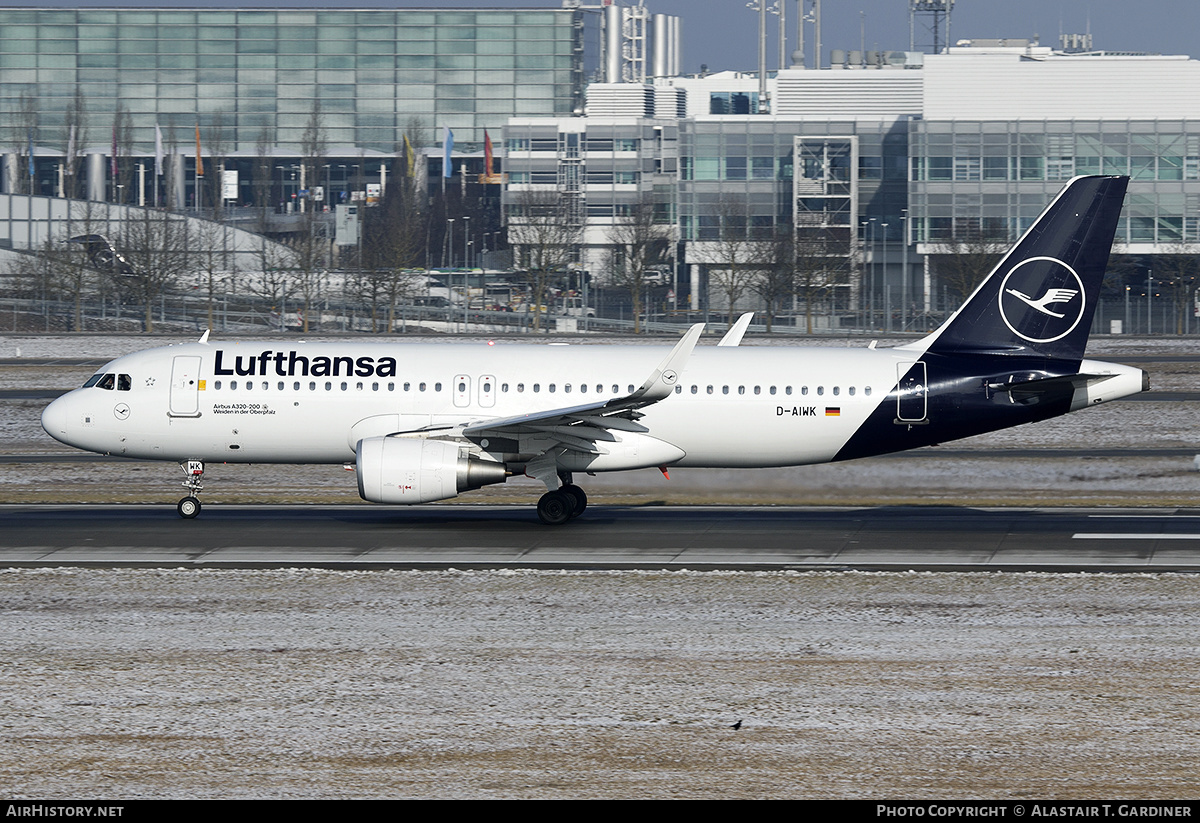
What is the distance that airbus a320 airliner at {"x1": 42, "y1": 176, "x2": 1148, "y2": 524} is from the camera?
3250cm

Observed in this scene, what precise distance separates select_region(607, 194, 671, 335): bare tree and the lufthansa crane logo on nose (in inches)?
2086

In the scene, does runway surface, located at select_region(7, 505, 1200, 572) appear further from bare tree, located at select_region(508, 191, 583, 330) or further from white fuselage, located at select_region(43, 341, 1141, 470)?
bare tree, located at select_region(508, 191, 583, 330)

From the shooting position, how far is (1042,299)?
33.3m

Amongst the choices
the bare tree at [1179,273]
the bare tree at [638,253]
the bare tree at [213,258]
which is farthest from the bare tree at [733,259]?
the bare tree at [213,258]

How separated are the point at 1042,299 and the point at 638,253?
7001 cm

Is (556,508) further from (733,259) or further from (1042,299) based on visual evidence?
(733,259)

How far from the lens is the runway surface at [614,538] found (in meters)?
27.7

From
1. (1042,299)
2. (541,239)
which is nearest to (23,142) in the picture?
(541,239)

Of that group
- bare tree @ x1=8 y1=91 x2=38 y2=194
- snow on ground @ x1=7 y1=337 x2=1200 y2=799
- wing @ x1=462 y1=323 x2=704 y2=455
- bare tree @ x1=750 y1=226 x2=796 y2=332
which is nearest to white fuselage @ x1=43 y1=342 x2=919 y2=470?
wing @ x1=462 y1=323 x2=704 y2=455

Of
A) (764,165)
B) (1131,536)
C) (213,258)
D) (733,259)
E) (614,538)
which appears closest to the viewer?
(614,538)

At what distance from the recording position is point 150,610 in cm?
2297

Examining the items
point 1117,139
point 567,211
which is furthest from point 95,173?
point 1117,139
